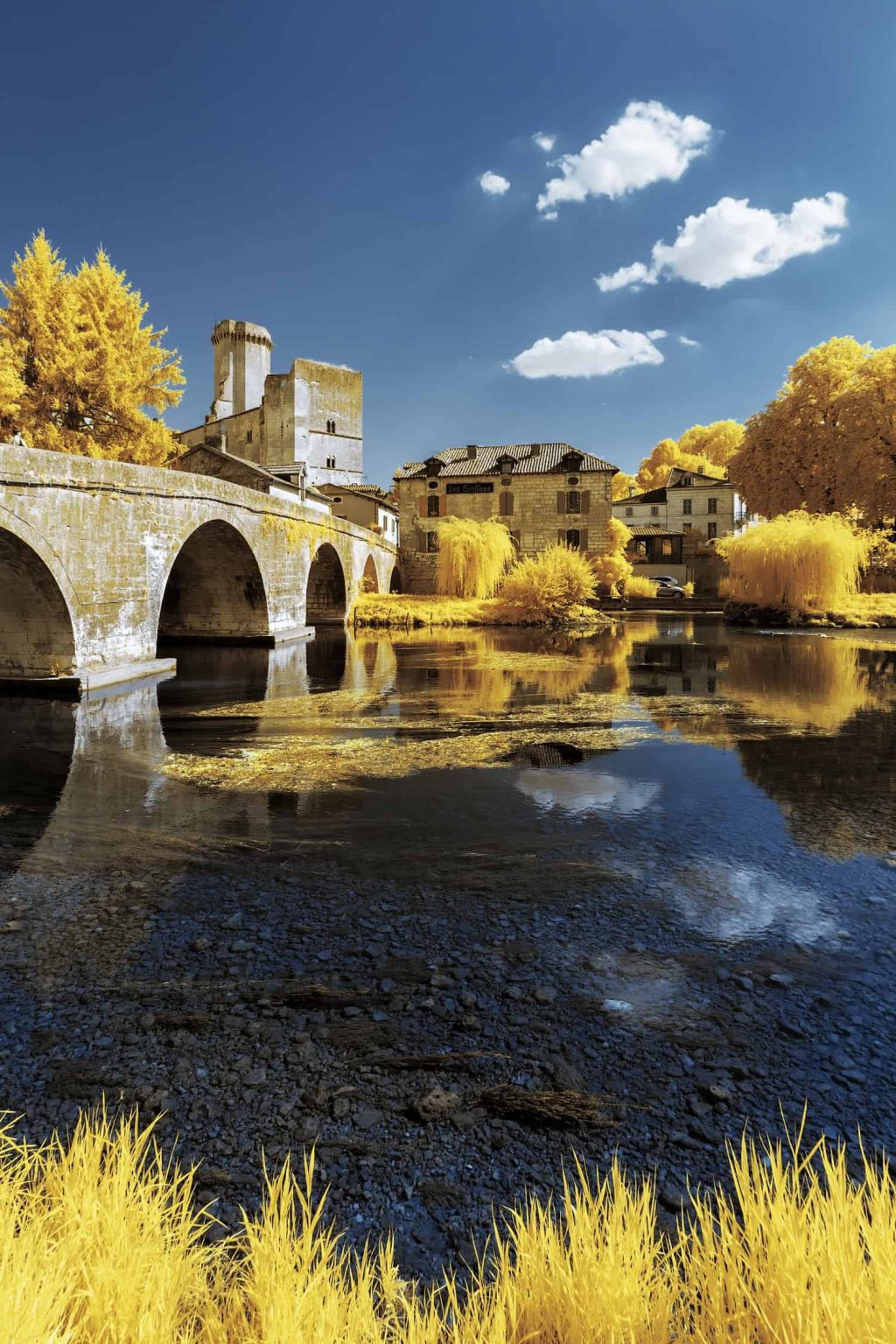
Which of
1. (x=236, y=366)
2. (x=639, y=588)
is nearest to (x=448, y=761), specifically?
(x=639, y=588)

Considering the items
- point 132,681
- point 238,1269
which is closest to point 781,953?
point 238,1269

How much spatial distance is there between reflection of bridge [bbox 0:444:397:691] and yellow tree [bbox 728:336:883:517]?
1073 inches

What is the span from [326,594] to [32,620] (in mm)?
19609

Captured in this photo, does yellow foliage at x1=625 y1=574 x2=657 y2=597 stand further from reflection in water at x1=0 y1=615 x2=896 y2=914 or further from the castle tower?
the castle tower

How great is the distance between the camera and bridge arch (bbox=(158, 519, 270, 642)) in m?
19.3

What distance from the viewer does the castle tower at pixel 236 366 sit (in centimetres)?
6284

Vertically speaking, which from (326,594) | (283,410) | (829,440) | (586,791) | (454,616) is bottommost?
(586,791)

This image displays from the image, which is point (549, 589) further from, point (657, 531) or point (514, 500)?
point (657, 531)

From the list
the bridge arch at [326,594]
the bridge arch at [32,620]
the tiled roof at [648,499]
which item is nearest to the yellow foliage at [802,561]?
the bridge arch at [326,594]

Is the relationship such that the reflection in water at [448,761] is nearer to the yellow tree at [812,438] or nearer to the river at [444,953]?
the river at [444,953]

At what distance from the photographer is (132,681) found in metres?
13.2

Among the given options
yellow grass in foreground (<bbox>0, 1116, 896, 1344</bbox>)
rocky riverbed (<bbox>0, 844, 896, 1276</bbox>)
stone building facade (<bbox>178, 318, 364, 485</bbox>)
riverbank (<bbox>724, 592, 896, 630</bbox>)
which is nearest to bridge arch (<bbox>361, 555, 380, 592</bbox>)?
riverbank (<bbox>724, 592, 896, 630</bbox>)

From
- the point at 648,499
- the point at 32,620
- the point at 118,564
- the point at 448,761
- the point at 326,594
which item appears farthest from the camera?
the point at 648,499

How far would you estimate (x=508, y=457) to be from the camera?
45.1 meters
